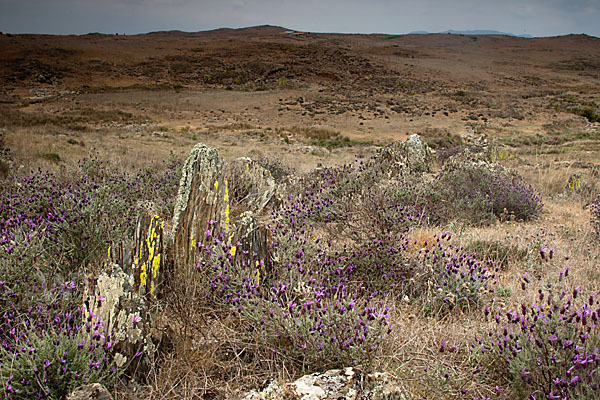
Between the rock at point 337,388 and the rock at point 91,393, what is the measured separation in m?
0.60

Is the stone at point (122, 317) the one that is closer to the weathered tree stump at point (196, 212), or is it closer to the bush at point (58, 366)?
the bush at point (58, 366)

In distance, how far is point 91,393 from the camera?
159 cm

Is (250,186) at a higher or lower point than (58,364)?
higher

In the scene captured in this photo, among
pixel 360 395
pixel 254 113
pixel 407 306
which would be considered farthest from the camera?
pixel 254 113

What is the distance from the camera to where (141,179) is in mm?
6141

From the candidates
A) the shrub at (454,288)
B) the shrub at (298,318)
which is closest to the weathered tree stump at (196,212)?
the shrub at (298,318)

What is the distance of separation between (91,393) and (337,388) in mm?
1046

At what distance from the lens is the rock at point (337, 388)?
165 cm

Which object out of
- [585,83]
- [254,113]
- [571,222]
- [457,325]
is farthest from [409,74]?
[457,325]

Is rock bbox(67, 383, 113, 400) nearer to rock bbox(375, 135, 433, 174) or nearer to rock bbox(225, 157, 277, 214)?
rock bbox(225, 157, 277, 214)

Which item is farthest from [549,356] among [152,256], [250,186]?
[250,186]

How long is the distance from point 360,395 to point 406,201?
3498mm

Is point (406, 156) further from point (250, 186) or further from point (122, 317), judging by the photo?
point (122, 317)

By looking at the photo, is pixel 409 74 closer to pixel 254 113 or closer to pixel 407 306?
pixel 254 113
